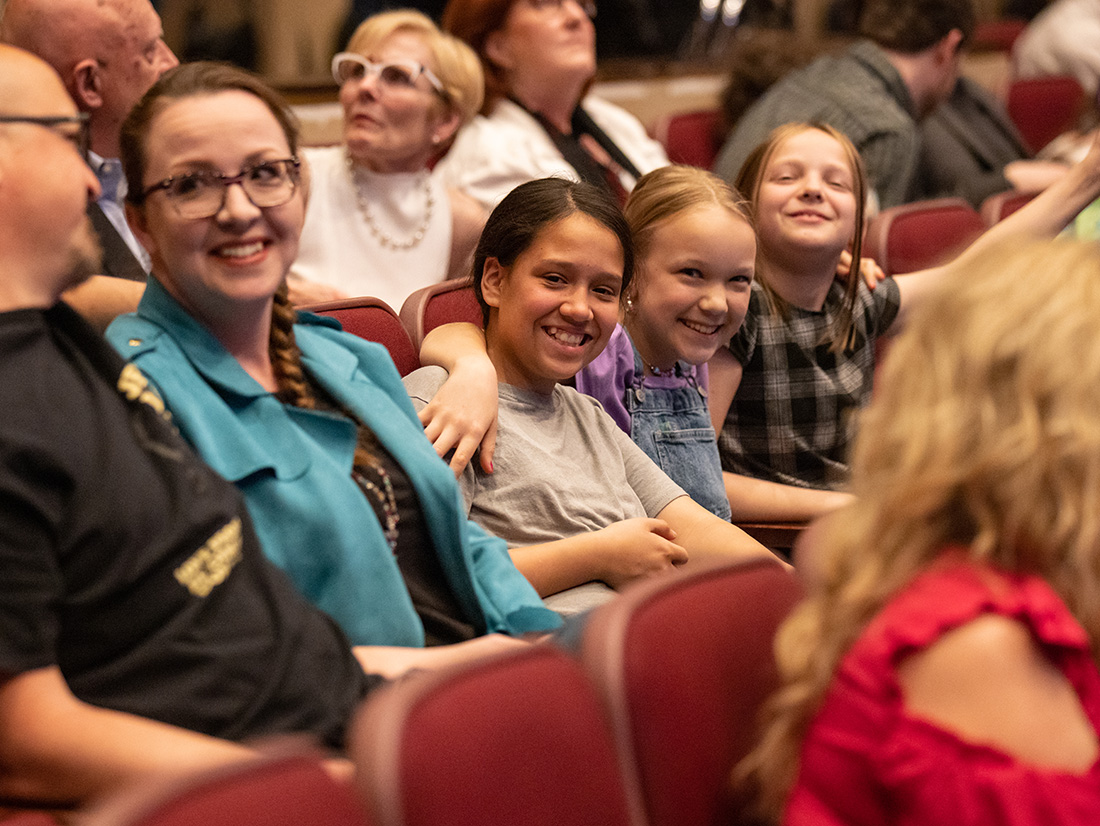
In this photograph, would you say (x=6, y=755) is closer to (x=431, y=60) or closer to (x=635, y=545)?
(x=635, y=545)

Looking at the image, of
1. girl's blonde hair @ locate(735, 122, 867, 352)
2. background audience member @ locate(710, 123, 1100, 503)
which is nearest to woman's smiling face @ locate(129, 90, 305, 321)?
background audience member @ locate(710, 123, 1100, 503)

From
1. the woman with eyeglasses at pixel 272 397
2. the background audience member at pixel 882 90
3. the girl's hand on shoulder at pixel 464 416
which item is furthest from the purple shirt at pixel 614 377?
the background audience member at pixel 882 90

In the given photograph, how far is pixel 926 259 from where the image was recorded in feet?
10.3

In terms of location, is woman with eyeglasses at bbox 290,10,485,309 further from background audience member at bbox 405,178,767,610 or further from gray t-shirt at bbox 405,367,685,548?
gray t-shirt at bbox 405,367,685,548

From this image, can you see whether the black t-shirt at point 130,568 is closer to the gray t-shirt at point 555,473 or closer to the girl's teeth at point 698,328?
the gray t-shirt at point 555,473

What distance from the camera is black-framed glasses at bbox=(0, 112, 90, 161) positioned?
110cm

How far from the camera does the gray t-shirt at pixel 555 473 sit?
172 centimetres

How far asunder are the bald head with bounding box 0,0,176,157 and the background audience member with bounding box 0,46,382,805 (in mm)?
1074

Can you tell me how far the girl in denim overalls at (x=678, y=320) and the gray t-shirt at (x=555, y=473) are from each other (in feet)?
0.52

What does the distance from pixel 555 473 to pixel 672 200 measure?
0.58 m

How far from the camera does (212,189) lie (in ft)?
4.57

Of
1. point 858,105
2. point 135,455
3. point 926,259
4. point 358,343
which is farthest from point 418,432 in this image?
point 858,105

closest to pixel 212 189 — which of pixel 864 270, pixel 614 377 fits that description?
pixel 614 377

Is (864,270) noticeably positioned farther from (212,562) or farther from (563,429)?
(212,562)
